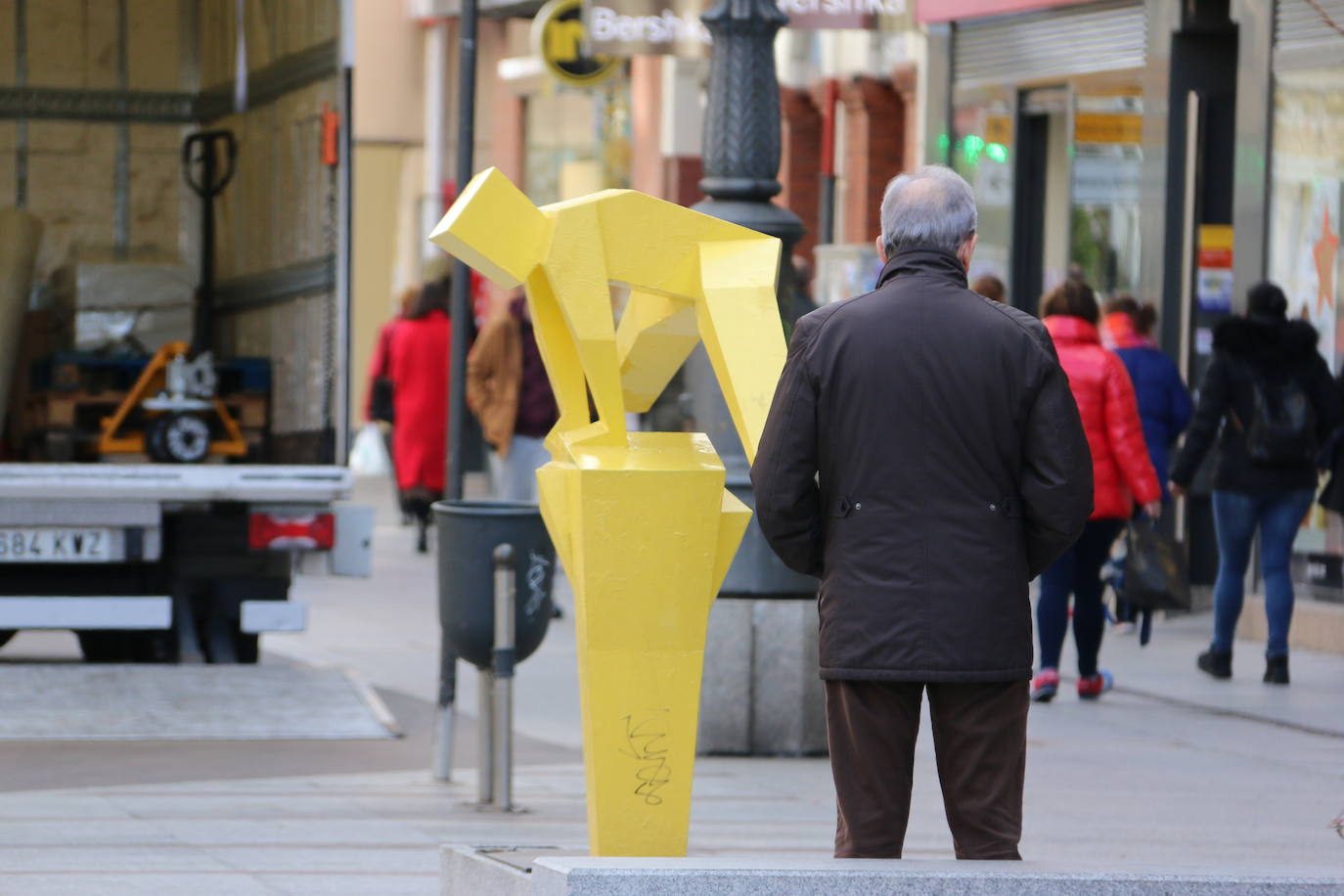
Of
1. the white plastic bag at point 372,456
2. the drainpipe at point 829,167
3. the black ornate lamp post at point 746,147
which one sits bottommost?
the white plastic bag at point 372,456

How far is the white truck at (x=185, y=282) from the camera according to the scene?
997 cm

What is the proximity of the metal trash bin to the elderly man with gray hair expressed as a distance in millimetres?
3289

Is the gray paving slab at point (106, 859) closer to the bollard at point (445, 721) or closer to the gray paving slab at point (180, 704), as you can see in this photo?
the bollard at point (445, 721)

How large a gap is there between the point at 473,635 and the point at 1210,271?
25.4 feet

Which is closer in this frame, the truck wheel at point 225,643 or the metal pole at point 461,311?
the metal pole at point 461,311

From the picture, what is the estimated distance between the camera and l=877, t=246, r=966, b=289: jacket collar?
4.93 metres

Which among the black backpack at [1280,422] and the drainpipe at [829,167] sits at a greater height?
the drainpipe at [829,167]

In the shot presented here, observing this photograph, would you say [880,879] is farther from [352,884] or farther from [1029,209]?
[1029,209]

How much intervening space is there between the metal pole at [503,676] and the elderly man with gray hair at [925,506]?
10.1 ft

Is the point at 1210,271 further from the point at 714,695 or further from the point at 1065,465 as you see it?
the point at 1065,465

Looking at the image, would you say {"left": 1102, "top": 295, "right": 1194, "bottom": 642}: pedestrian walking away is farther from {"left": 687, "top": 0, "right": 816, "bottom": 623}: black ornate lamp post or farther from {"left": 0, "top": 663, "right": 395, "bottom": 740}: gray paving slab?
{"left": 0, "top": 663, "right": 395, "bottom": 740}: gray paving slab

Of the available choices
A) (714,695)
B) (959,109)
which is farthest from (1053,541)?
(959,109)

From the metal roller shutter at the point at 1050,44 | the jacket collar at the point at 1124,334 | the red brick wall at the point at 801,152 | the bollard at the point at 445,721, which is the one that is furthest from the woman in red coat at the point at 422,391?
the bollard at the point at 445,721

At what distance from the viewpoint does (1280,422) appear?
11.5 metres
